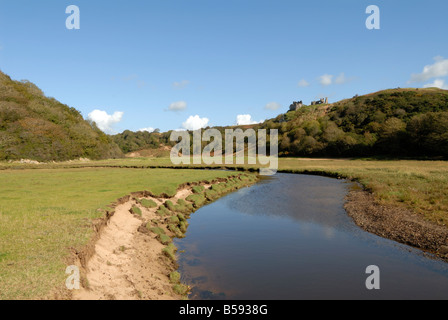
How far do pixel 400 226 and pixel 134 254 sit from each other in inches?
659

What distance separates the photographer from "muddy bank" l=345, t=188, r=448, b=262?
14.0 metres

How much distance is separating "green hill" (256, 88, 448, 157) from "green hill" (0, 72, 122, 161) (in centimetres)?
9072

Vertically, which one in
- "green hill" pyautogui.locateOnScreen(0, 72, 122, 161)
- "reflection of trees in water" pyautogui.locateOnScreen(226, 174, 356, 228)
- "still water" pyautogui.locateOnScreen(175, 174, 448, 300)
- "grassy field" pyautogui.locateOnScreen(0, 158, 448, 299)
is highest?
"green hill" pyautogui.locateOnScreen(0, 72, 122, 161)

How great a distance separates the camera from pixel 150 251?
13312 millimetres

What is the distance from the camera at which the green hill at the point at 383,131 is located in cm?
6900

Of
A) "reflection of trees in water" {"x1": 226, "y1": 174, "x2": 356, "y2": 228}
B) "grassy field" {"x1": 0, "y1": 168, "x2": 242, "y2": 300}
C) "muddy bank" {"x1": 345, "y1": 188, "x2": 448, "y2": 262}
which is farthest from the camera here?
"reflection of trees in water" {"x1": 226, "y1": 174, "x2": 356, "y2": 228}

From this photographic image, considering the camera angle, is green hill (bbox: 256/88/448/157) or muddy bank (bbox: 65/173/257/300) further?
green hill (bbox: 256/88/448/157)

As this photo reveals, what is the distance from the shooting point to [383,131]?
8306cm

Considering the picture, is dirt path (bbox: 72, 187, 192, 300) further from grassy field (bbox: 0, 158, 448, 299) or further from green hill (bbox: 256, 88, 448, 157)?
green hill (bbox: 256, 88, 448, 157)

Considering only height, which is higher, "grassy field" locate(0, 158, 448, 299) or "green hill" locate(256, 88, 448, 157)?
"green hill" locate(256, 88, 448, 157)

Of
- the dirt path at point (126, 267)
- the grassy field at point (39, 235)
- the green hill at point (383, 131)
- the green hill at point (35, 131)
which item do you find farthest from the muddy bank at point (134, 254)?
the green hill at point (383, 131)

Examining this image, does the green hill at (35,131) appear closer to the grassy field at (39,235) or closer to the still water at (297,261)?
the grassy field at (39,235)

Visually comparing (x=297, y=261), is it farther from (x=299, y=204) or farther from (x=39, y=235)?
(x=299, y=204)

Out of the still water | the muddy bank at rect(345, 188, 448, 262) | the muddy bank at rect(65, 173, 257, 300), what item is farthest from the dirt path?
the muddy bank at rect(345, 188, 448, 262)
